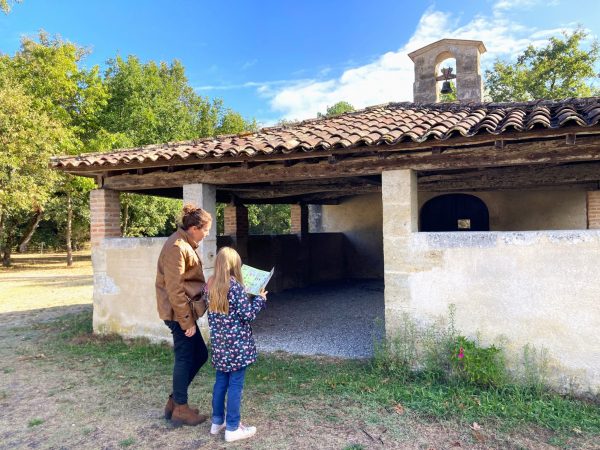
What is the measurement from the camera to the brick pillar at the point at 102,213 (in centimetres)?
656

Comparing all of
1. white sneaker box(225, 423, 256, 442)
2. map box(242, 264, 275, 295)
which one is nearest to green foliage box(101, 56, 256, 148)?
map box(242, 264, 275, 295)

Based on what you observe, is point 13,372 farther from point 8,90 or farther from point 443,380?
point 8,90

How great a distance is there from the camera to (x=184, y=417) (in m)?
3.79

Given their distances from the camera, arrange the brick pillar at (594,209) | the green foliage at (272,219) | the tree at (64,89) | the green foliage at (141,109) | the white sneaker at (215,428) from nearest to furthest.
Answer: the white sneaker at (215,428)
the brick pillar at (594,209)
the tree at (64,89)
the green foliage at (141,109)
the green foliage at (272,219)

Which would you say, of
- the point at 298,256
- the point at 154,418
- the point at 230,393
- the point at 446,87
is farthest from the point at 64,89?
the point at 230,393

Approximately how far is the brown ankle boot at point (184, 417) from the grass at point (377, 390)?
33.9 inches

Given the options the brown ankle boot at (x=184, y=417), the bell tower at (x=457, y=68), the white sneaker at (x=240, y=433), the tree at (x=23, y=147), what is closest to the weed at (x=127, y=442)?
the brown ankle boot at (x=184, y=417)

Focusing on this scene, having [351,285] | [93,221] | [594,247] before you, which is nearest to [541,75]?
[351,285]

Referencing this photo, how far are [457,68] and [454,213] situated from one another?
4.76 meters

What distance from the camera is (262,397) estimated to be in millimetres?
4402

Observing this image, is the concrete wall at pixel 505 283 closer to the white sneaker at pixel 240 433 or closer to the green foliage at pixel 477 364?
the green foliage at pixel 477 364

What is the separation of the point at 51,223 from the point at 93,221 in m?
23.2

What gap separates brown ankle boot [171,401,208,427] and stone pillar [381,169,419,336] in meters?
2.43

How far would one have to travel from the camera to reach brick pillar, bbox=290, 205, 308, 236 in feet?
42.8
